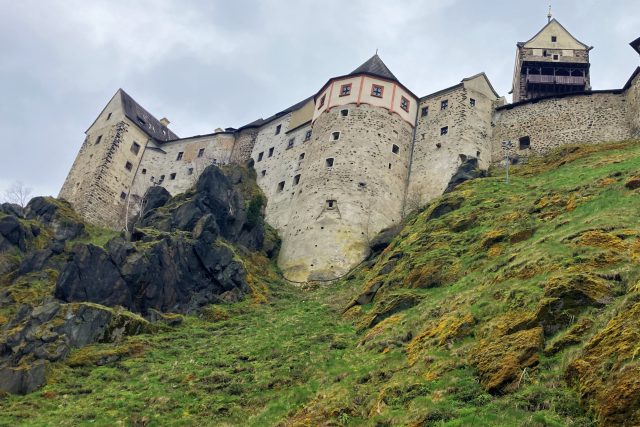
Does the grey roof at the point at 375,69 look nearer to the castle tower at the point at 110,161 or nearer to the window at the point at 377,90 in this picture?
the window at the point at 377,90

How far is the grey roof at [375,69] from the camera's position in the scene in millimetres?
46531

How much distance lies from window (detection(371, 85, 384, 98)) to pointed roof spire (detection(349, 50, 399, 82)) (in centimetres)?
92

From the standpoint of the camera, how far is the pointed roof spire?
46531 millimetres

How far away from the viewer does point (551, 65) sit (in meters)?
53.2

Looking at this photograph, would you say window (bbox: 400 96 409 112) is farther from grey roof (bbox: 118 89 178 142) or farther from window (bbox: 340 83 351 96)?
grey roof (bbox: 118 89 178 142)

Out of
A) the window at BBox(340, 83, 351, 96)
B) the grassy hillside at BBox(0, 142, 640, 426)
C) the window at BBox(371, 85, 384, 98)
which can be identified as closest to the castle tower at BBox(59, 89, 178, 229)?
the window at BBox(340, 83, 351, 96)

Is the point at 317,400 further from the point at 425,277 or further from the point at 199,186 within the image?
the point at 199,186

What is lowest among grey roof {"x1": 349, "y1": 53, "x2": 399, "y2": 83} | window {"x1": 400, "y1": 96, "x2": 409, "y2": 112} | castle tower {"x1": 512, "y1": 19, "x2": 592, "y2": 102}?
window {"x1": 400, "y1": 96, "x2": 409, "y2": 112}

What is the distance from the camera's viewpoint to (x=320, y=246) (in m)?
36.9

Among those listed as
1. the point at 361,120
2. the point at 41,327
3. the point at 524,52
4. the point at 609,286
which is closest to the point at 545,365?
the point at 609,286

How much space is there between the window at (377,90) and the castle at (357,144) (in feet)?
0.27

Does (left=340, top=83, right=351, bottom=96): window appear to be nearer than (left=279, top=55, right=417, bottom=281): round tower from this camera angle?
No

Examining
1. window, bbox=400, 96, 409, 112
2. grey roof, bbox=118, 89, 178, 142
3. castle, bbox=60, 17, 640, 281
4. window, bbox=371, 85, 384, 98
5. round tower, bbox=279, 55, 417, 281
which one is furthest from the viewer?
grey roof, bbox=118, 89, 178, 142

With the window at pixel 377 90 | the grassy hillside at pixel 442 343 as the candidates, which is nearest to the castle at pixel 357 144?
the window at pixel 377 90
